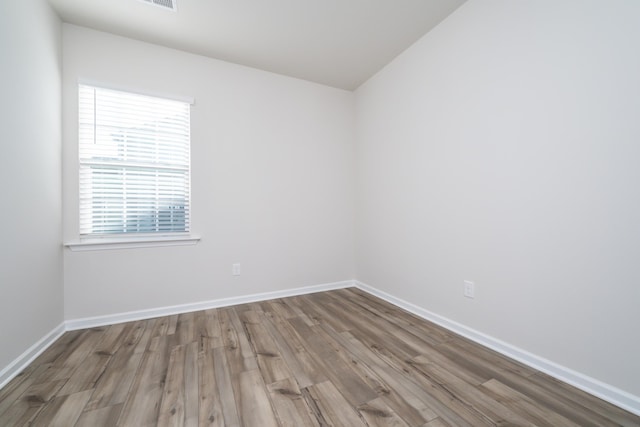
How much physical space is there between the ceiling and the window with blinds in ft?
1.89

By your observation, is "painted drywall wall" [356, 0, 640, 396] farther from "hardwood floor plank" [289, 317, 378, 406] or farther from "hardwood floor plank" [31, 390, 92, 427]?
"hardwood floor plank" [31, 390, 92, 427]

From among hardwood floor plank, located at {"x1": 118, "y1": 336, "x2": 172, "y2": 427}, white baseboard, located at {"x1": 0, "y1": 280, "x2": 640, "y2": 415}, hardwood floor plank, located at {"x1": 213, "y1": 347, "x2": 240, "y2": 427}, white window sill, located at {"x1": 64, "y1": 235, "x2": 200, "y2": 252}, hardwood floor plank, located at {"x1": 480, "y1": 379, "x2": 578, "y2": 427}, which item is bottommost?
hardwood floor plank, located at {"x1": 480, "y1": 379, "x2": 578, "y2": 427}

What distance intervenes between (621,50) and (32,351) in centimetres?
396

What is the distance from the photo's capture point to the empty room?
134 centimetres

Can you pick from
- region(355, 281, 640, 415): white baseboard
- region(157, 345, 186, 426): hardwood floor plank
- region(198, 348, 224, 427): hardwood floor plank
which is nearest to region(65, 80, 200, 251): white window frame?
region(157, 345, 186, 426): hardwood floor plank

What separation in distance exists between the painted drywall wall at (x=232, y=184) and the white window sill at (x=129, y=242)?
6cm

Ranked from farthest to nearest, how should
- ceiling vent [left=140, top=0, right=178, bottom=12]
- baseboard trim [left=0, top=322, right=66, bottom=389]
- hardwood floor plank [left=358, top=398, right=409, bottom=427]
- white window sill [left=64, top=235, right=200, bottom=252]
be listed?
white window sill [left=64, top=235, right=200, bottom=252], ceiling vent [left=140, top=0, right=178, bottom=12], baseboard trim [left=0, top=322, right=66, bottom=389], hardwood floor plank [left=358, top=398, right=409, bottom=427]

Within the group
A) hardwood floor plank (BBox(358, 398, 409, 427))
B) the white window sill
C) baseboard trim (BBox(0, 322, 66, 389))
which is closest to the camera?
hardwood floor plank (BBox(358, 398, 409, 427))

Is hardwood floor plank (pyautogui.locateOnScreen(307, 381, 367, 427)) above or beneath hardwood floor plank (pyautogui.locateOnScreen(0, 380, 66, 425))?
beneath

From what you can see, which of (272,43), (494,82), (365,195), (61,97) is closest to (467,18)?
(494,82)

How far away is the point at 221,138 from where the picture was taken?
107 inches

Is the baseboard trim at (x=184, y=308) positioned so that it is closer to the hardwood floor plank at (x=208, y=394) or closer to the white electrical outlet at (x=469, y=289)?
the hardwood floor plank at (x=208, y=394)

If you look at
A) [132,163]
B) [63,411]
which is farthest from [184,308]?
[132,163]

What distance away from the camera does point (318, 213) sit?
325 centimetres
